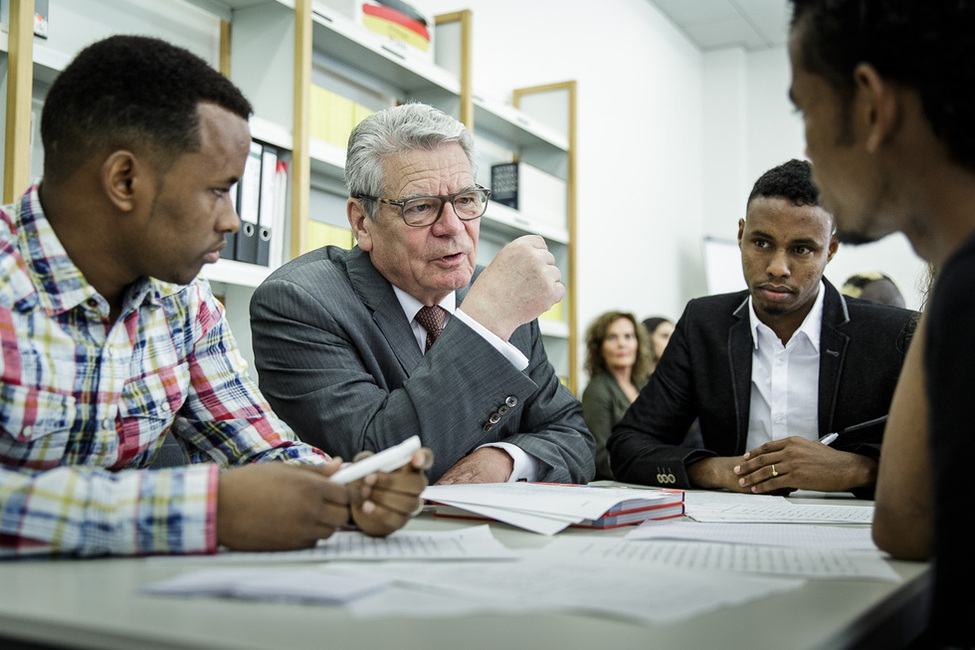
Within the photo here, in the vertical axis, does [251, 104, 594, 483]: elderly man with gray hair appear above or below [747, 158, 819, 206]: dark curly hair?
below

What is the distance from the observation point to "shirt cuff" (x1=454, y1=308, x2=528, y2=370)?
1426 millimetres

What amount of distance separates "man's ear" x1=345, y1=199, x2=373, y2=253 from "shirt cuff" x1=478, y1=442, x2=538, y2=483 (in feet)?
1.68

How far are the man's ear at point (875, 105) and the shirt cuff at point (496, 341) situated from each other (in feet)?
2.38

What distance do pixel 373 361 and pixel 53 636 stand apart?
40.0 inches

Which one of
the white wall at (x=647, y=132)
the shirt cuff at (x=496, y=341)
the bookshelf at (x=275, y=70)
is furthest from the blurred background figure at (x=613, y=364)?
the shirt cuff at (x=496, y=341)

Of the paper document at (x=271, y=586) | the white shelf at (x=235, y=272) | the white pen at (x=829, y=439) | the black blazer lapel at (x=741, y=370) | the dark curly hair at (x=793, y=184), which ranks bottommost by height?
the paper document at (x=271, y=586)

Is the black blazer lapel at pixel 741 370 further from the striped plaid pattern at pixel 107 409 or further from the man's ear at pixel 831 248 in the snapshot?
the striped plaid pattern at pixel 107 409

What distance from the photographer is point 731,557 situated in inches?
34.6

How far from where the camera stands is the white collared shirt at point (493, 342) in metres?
1.44

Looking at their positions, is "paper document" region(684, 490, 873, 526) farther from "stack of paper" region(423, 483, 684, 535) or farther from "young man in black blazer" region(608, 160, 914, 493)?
"young man in black blazer" region(608, 160, 914, 493)

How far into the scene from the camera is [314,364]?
1536 mm

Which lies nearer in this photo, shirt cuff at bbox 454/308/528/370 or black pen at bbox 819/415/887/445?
shirt cuff at bbox 454/308/528/370

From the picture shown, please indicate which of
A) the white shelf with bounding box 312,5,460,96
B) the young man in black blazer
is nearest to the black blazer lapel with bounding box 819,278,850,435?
the young man in black blazer

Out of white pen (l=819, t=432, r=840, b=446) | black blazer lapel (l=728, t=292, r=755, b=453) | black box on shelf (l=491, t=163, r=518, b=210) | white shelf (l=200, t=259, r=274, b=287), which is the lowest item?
white pen (l=819, t=432, r=840, b=446)
